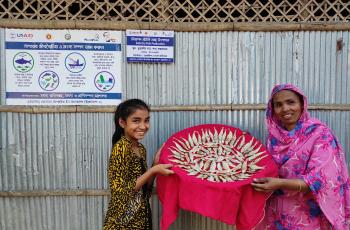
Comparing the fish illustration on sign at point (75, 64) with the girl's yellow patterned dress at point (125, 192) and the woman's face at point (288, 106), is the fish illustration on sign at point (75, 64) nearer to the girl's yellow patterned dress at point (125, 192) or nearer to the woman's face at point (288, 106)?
the girl's yellow patterned dress at point (125, 192)

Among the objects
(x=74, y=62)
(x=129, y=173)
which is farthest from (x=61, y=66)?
(x=129, y=173)

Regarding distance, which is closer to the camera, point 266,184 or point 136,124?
point 266,184

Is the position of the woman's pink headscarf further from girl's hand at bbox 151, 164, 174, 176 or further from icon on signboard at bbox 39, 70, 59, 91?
icon on signboard at bbox 39, 70, 59, 91

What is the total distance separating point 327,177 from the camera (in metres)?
2.04

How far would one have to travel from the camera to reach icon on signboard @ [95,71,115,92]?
8.88ft

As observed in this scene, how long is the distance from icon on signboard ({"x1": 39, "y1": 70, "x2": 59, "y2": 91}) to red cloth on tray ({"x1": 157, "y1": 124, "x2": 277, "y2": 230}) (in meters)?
1.09

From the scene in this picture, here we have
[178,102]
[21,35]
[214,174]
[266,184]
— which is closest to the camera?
[266,184]

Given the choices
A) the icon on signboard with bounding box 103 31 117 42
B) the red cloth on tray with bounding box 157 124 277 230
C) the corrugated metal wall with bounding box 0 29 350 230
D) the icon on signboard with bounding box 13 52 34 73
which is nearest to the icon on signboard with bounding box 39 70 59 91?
the icon on signboard with bounding box 13 52 34 73

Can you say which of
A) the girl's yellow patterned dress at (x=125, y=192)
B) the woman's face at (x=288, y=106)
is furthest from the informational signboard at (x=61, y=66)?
the woman's face at (x=288, y=106)

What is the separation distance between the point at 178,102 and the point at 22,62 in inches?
50.4

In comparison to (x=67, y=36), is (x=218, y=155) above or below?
below

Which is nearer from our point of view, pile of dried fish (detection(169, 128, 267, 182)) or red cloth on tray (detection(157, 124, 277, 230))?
red cloth on tray (detection(157, 124, 277, 230))

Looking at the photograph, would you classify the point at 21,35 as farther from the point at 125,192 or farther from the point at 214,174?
the point at 214,174

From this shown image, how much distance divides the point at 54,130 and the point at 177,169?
1.25 metres
